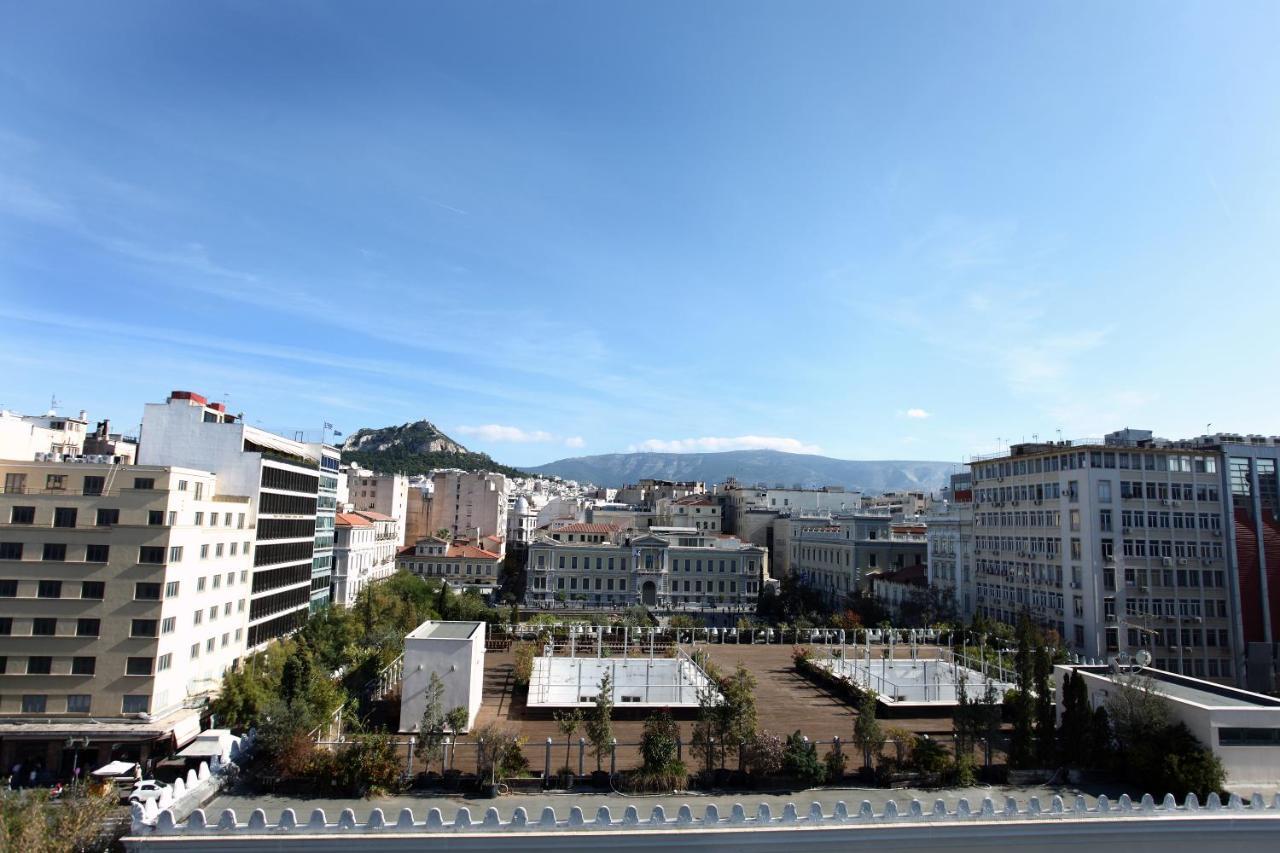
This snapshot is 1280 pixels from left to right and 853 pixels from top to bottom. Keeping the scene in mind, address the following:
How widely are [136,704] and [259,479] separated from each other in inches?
598

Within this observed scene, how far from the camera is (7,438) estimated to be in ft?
136

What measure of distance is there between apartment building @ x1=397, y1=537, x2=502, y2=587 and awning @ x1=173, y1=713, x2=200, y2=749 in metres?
48.4

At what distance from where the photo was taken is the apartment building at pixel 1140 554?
4800 centimetres

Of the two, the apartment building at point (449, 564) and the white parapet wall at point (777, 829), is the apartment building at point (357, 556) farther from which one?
the white parapet wall at point (777, 829)

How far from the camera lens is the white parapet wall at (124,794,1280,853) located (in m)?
18.7

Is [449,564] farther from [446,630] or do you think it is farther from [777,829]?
[777,829]

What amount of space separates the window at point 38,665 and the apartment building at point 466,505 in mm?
77375

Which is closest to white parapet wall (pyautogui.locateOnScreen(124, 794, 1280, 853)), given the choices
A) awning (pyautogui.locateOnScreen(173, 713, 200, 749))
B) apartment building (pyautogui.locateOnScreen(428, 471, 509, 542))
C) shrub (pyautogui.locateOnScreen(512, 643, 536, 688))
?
shrub (pyautogui.locateOnScreen(512, 643, 536, 688))

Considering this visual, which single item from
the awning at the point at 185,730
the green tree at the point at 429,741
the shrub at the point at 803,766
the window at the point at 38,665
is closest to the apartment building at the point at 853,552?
the shrub at the point at 803,766

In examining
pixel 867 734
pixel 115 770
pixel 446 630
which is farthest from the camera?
pixel 446 630

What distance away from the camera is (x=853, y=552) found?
75.4m

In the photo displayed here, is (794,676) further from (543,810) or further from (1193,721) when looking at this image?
(543,810)

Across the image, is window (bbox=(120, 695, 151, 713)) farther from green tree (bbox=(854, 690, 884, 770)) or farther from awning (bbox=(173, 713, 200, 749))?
green tree (bbox=(854, 690, 884, 770))

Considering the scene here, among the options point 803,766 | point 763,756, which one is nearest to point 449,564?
point 763,756
